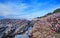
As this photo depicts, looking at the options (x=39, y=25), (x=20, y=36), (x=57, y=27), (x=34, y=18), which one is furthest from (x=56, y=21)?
(x=20, y=36)

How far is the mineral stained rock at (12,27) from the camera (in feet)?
18.7

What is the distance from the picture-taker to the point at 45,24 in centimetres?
434

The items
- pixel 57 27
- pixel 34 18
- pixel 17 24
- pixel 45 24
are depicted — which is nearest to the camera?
pixel 57 27

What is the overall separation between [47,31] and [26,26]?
235 centimetres

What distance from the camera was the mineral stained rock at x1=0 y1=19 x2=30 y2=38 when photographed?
5715mm

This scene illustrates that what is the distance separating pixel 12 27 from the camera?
5.99 m

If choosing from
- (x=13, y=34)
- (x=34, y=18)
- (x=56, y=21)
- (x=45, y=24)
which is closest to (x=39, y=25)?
(x=45, y=24)

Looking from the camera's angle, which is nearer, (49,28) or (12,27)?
(49,28)

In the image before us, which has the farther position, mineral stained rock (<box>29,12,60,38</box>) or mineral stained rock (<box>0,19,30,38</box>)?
mineral stained rock (<box>0,19,30,38</box>)

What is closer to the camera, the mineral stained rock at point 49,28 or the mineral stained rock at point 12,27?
the mineral stained rock at point 49,28

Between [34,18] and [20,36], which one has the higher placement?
[34,18]

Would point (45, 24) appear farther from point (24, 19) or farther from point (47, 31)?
point (24, 19)

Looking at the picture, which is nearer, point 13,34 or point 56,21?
point 56,21

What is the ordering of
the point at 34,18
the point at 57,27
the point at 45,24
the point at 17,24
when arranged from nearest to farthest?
the point at 57,27, the point at 45,24, the point at 34,18, the point at 17,24
